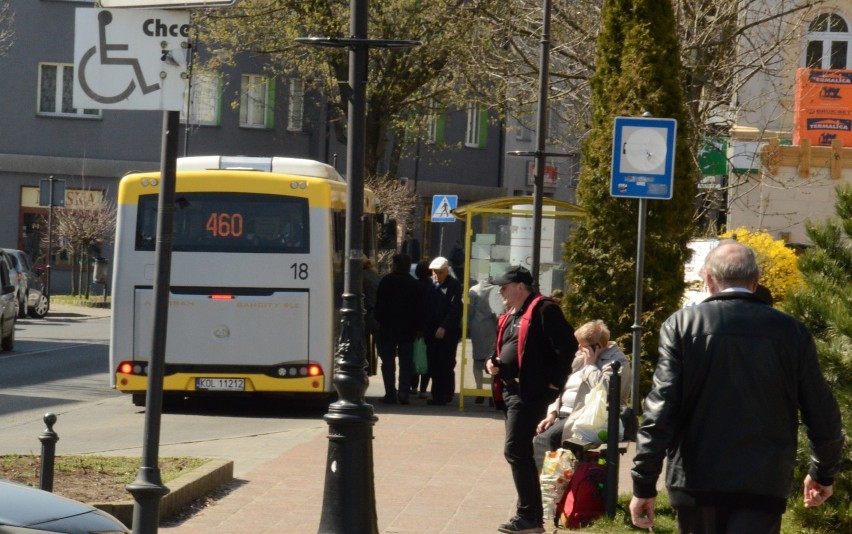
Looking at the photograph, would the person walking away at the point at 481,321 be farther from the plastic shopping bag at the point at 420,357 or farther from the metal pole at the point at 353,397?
the metal pole at the point at 353,397

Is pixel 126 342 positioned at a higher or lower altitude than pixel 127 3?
lower

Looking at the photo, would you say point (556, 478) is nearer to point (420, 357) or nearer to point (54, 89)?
point (420, 357)

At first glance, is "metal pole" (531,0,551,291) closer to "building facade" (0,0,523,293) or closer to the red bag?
the red bag

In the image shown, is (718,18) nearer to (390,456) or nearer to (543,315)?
(390,456)

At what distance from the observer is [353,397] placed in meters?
8.02

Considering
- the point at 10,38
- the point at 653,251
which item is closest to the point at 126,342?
the point at 653,251

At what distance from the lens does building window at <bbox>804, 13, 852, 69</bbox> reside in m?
32.5

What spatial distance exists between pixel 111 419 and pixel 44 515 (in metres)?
10.3

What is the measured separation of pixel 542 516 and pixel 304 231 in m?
7.55

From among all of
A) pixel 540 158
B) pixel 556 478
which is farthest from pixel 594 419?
pixel 540 158

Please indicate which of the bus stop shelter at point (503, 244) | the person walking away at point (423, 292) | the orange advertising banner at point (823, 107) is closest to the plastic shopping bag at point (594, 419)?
the bus stop shelter at point (503, 244)

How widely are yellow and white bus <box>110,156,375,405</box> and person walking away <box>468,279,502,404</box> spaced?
1.78 m

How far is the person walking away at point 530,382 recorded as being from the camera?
902cm

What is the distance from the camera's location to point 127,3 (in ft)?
21.1
